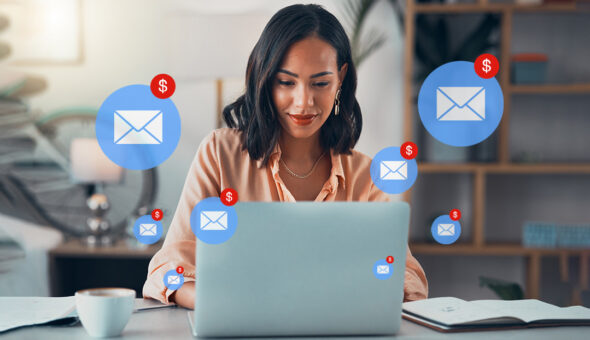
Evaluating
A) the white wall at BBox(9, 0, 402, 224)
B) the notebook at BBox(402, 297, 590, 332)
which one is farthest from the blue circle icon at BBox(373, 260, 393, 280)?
the white wall at BBox(9, 0, 402, 224)

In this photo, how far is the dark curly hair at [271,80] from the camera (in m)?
1.09

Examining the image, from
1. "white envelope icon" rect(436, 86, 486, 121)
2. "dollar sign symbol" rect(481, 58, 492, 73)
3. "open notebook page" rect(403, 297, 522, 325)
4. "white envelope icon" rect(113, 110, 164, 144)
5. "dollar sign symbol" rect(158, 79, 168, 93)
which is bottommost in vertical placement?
"open notebook page" rect(403, 297, 522, 325)

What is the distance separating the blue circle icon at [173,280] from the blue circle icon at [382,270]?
36 cm

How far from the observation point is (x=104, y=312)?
71cm

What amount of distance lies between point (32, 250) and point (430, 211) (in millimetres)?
1683

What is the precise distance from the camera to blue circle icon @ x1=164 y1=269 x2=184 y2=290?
3.03 feet

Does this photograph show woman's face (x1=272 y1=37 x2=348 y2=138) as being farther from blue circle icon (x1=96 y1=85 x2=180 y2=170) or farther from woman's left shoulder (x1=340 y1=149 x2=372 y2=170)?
blue circle icon (x1=96 y1=85 x2=180 y2=170)

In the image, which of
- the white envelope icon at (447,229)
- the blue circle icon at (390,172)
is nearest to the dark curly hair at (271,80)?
the blue circle icon at (390,172)

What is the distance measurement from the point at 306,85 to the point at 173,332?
19.2 inches

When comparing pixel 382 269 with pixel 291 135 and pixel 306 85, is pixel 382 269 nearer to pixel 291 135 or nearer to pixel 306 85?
pixel 306 85

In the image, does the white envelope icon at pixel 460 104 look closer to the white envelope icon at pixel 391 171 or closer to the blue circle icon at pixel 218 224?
the white envelope icon at pixel 391 171

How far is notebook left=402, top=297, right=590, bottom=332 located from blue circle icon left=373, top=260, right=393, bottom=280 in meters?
0.15

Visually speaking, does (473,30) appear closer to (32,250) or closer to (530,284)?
(530,284)

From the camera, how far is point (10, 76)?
259 centimetres
